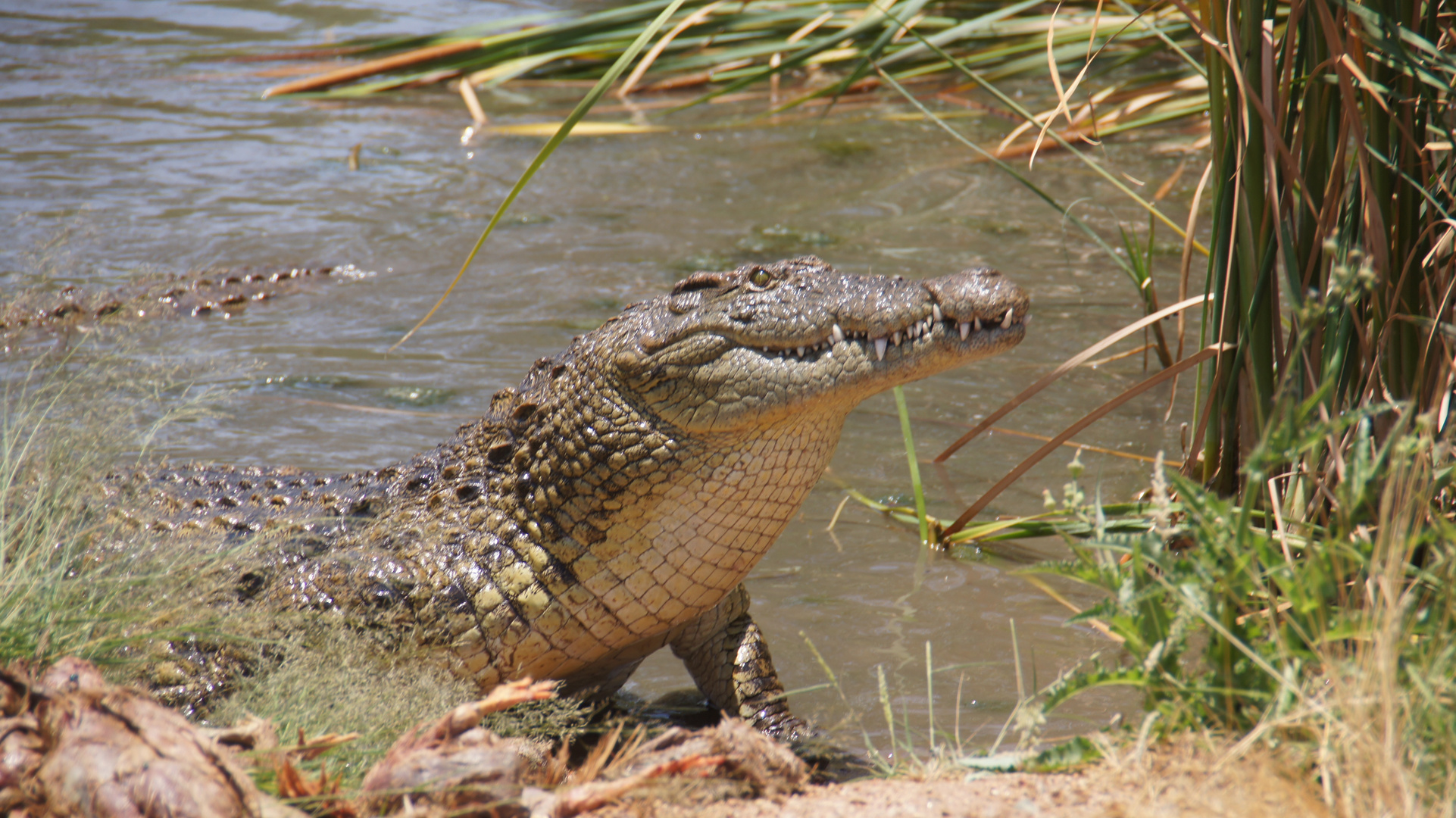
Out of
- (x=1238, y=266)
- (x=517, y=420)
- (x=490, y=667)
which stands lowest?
(x=490, y=667)

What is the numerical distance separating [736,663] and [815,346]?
3.01 feet

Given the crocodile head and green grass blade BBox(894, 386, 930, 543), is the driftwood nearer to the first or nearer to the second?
the crocodile head

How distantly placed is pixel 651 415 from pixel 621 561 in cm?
34

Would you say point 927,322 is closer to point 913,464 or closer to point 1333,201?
point 1333,201

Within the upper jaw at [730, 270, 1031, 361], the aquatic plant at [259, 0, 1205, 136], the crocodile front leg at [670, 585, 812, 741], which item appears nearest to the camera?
the upper jaw at [730, 270, 1031, 361]

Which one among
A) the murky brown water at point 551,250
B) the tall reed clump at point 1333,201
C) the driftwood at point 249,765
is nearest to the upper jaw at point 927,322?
the tall reed clump at point 1333,201

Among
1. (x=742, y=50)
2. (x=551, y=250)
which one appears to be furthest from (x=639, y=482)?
(x=742, y=50)

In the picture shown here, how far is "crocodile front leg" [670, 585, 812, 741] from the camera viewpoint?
2.92 m

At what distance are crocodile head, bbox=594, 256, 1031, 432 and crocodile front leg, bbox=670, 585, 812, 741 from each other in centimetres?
67

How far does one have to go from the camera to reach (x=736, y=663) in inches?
117

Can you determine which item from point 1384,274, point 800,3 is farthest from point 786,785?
point 800,3

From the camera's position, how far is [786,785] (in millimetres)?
1916

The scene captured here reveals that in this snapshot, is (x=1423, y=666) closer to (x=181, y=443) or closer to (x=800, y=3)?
(x=181, y=443)

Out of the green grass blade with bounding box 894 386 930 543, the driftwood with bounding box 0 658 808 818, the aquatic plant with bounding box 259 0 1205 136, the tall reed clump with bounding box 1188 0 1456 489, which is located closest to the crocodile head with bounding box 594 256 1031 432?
the tall reed clump with bounding box 1188 0 1456 489
